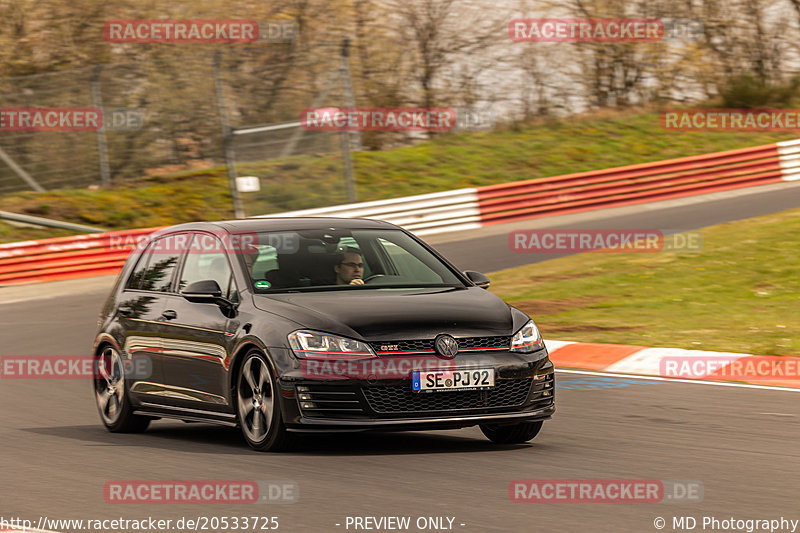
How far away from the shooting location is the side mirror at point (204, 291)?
8.43 m

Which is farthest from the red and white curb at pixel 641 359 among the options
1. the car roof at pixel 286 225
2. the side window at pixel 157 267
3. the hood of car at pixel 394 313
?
the side window at pixel 157 267

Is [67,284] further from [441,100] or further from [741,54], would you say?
[741,54]

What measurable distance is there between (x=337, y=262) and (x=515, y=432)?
62.2 inches

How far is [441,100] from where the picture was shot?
34.1 m

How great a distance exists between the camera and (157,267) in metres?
9.68

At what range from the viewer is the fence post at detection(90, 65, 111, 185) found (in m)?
27.4

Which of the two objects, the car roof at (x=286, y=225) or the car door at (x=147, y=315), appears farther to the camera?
the car door at (x=147, y=315)

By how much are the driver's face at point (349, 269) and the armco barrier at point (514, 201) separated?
15344 millimetres

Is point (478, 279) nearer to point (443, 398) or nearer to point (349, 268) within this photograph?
point (349, 268)

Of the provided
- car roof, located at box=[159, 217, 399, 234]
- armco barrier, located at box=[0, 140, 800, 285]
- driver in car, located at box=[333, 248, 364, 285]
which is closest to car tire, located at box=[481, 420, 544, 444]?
driver in car, located at box=[333, 248, 364, 285]

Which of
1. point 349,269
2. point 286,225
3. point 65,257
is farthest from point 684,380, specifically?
point 65,257

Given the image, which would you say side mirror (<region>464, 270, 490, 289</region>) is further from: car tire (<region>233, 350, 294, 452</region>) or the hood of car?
car tire (<region>233, 350, 294, 452</region>)

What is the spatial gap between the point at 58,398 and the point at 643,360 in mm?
5346

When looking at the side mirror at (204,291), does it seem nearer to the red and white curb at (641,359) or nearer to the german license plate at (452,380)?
the german license plate at (452,380)
